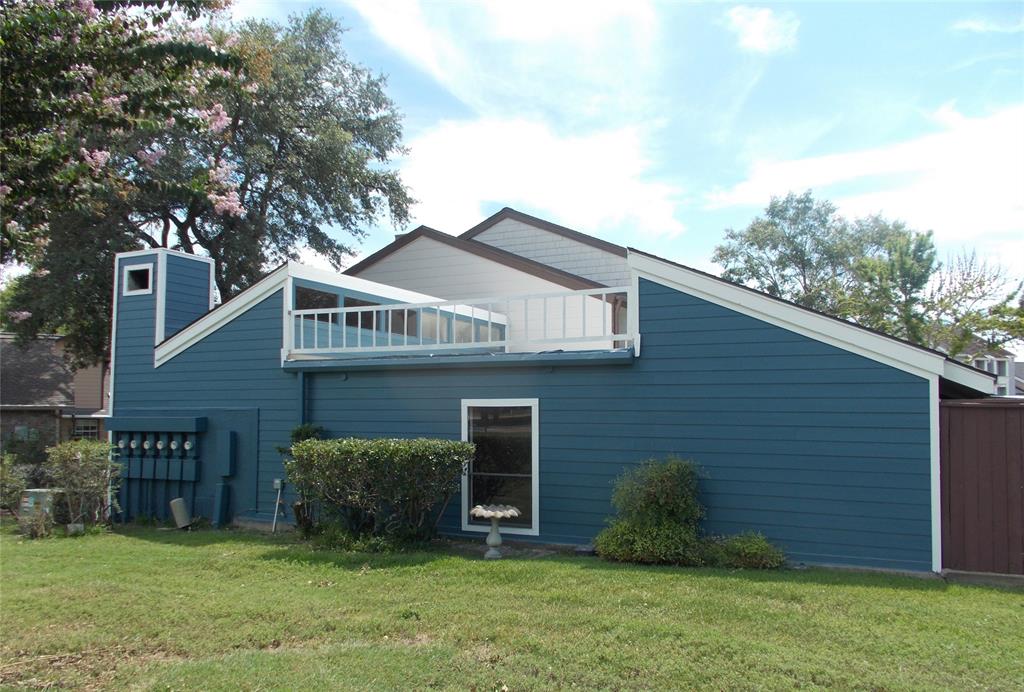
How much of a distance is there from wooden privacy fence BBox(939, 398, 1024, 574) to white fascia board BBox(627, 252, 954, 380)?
34cm

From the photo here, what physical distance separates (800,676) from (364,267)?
14143 mm

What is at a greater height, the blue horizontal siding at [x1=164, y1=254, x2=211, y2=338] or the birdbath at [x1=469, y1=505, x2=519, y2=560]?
the blue horizontal siding at [x1=164, y1=254, x2=211, y2=338]

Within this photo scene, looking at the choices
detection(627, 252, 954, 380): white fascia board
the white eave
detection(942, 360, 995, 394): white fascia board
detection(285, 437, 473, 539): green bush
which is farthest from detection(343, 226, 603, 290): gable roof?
detection(942, 360, 995, 394): white fascia board

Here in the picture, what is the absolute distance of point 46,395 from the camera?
23188 mm

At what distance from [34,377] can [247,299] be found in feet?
57.9

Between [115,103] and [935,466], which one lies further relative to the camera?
[935,466]

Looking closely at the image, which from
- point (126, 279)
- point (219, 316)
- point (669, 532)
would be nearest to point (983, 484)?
point (669, 532)

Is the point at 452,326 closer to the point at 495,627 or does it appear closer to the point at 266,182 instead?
the point at 495,627

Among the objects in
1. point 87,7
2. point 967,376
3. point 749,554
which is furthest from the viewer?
point 749,554

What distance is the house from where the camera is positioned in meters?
7.18

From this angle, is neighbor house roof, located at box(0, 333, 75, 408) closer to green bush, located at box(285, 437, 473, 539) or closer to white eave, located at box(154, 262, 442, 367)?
white eave, located at box(154, 262, 442, 367)

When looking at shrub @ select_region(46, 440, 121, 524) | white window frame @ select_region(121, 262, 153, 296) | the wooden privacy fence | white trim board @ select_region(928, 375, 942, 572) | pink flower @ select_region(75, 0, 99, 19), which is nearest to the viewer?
pink flower @ select_region(75, 0, 99, 19)

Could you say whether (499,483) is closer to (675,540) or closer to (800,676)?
(675,540)

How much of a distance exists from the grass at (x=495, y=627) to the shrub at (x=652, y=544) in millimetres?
280
